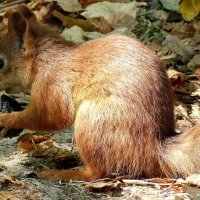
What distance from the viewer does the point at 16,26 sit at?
515 centimetres

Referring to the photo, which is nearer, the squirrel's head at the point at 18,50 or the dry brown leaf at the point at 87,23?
the squirrel's head at the point at 18,50

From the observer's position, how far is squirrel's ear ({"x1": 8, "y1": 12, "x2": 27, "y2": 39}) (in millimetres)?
5102

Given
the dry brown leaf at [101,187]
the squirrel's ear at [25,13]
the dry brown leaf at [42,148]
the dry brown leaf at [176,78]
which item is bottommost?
the dry brown leaf at [101,187]

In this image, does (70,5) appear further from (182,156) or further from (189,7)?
(182,156)

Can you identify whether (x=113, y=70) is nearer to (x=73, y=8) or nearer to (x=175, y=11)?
(x=73, y=8)

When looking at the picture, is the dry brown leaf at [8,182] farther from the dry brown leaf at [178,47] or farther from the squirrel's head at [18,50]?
the dry brown leaf at [178,47]

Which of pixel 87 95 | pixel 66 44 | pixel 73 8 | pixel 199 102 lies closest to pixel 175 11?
pixel 73 8

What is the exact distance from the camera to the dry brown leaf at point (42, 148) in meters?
4.89

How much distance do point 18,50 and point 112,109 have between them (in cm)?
107

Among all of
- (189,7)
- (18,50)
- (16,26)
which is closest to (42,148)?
(18,50)

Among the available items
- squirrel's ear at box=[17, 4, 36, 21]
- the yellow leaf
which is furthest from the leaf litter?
squirrel's ear at box=[17, 4, 36, 21]

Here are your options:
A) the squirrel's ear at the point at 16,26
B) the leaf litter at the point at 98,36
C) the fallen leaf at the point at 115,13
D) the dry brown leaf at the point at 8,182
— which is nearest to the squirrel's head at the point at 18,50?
the squirrel's ear at the point at 16,26

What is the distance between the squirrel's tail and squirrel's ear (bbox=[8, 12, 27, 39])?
4.65 ft

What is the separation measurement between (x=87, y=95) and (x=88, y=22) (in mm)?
2224
